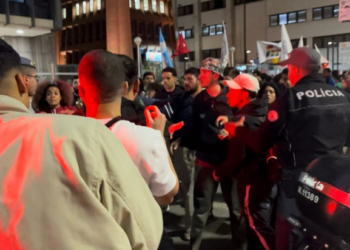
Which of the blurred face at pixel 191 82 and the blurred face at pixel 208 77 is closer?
the blurred face at pixel 208 77

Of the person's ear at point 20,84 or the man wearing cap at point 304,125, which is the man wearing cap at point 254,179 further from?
the person's ear at point 20,84

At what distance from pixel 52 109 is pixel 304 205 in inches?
140

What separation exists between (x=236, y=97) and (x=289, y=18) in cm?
3680

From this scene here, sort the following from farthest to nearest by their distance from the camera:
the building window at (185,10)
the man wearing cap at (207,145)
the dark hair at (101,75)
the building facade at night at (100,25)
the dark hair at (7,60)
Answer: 1. the building window at (185,10)
2. the building facade at night at (100,25)
3. the man wearing cap at (207,145)
4. the dark hair at (101,75)
5. the dark hair at (7,60)

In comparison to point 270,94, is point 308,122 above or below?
below

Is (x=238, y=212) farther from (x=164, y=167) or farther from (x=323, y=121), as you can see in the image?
(x=164, y=167)

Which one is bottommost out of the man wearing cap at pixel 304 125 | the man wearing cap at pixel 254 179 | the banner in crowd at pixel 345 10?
the man wearing cap at pixel 254 179

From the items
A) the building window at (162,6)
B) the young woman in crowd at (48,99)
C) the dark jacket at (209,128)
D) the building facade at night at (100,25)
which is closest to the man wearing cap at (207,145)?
the dark jacket at (209,128)

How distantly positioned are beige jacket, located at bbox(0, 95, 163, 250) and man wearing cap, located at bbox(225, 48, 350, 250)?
2.02 metres

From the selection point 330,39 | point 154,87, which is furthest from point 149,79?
point 330,39

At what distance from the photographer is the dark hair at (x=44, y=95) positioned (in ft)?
15.8

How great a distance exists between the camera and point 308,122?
289 centimetres

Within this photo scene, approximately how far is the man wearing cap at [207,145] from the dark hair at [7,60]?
2.80 meters

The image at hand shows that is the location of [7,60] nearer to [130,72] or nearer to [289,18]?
[130,72]
